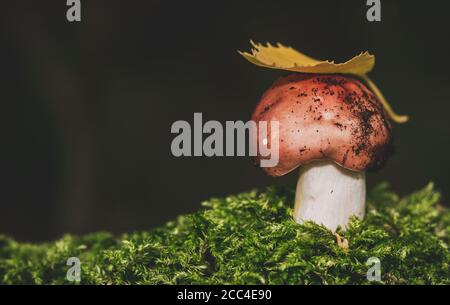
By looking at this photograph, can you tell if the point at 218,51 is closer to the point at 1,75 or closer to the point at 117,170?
the point at 117,170

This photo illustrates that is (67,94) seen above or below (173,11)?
below

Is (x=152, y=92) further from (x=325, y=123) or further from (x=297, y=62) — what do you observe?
(x=325, y=123)

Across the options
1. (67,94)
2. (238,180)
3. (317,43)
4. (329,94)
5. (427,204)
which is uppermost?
(317,43)

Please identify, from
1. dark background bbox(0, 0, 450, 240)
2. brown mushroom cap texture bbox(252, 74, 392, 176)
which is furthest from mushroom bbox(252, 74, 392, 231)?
dark background bbox(0, 0, 450, 240)

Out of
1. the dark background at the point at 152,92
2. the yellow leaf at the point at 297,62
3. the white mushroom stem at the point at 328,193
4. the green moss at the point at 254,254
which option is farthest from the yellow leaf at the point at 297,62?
the dark background at the point at 152,92

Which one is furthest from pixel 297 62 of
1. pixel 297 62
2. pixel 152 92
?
pixel 152 92

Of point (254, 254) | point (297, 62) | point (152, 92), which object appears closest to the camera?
point (254, 254)

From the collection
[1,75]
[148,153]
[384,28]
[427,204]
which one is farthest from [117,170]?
[427,204]

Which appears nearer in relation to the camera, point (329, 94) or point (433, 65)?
point (329, 94)
